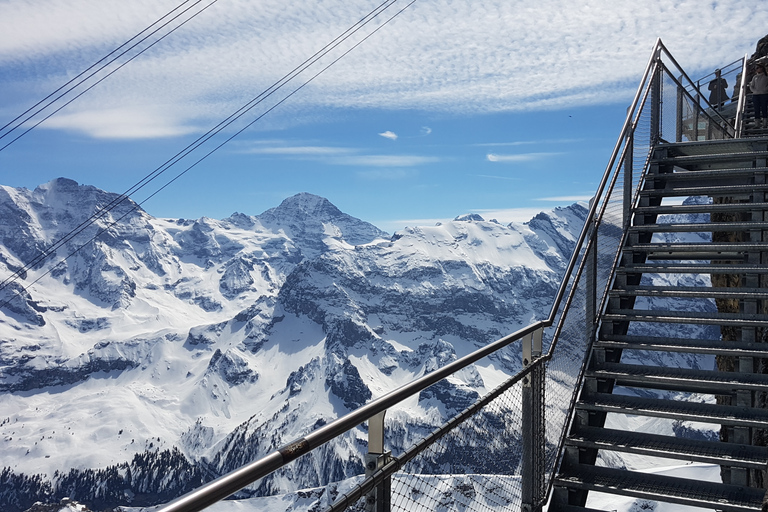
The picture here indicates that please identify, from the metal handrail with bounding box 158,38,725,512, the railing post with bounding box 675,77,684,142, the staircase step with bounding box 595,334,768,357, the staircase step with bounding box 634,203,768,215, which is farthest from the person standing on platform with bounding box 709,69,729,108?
the metal handrail with bounding box 158,38,725,512

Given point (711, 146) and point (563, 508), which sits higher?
point (711, 146)

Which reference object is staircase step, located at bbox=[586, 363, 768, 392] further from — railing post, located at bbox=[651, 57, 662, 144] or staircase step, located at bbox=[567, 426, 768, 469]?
railing post, located at bbox=[651, 57, 662, 144]

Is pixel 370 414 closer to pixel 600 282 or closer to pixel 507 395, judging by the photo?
pixel 507 395

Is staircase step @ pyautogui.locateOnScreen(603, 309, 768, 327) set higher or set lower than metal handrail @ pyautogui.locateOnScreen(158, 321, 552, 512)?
higher

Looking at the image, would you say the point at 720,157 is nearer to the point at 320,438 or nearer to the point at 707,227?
the point at 707,227

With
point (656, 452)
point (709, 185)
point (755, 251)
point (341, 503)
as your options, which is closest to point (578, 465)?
point (656, 452)

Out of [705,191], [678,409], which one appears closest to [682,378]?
[678,409]
